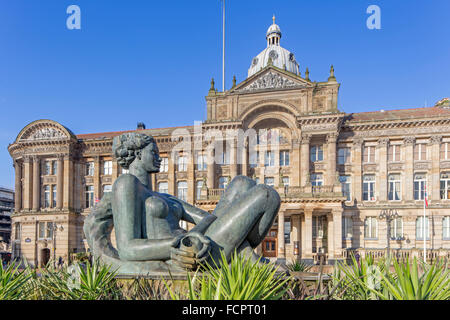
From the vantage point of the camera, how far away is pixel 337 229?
1118 inches

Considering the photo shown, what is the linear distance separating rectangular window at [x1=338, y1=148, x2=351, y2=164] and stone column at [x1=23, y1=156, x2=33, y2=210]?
33157 mm

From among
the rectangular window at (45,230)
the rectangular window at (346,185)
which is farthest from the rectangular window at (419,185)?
the rectangular window at (45,230)

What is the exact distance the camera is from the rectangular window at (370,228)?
3086 cm

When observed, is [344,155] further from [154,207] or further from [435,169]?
[154,207]

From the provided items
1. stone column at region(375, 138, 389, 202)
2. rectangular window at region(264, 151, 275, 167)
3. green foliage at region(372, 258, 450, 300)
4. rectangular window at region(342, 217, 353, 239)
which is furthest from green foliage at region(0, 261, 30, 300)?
stone column at region(375, 138, 389, 202)

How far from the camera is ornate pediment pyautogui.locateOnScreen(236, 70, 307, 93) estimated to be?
32344mm

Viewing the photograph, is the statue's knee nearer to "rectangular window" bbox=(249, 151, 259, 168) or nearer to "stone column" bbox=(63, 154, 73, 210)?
"rectangular window" bbox=(249, 151, 259, 168)

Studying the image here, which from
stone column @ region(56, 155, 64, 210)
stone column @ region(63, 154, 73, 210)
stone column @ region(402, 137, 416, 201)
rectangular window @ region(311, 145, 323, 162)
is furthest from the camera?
stone column @ region(56, 155, 64, 210)

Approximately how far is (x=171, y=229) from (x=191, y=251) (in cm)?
91

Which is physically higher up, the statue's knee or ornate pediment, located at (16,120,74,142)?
ornate pediment, located at (16,120,74,142)

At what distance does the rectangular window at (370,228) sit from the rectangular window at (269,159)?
32.2 ft

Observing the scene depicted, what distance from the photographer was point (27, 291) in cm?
447
